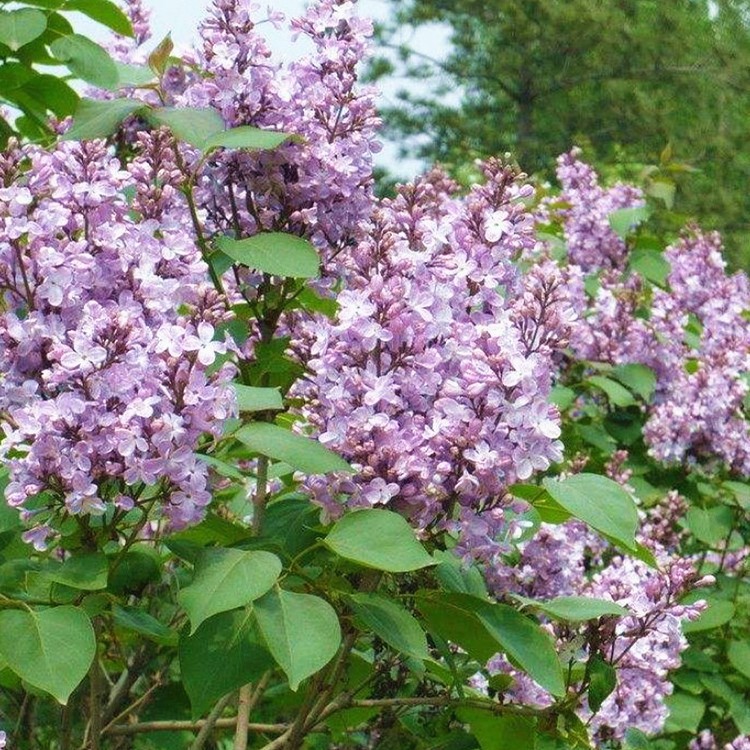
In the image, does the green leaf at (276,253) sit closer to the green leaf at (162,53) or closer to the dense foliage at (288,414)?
the dense foliage at (288,414)

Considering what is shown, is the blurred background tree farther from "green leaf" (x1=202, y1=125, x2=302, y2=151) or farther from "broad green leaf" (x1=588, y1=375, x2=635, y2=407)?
"green leaf" (x1=202, y1=125, x2=302, y2=151)

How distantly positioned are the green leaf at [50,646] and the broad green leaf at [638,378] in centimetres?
325

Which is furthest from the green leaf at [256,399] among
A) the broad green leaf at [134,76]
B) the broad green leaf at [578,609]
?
the broad green leaf at [134,76]

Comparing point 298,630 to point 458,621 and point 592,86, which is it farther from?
point 592,86

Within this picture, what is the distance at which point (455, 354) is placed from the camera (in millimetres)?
2072

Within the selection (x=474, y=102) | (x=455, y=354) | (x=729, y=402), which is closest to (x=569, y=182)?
(x=729, y=402)

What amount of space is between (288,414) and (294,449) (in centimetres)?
64

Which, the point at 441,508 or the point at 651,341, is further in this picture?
the point at 651,341

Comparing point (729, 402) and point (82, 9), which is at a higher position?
point (82, 9)

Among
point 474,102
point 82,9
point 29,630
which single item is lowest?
point 474,102

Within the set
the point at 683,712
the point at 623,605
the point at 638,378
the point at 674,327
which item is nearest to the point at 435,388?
the point at 623,605

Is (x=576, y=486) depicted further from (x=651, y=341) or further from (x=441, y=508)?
(x=651, y=341)

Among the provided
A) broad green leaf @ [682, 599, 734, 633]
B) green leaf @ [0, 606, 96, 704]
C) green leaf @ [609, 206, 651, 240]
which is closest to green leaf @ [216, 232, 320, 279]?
green leaf @ [0, 606, 96, 704]

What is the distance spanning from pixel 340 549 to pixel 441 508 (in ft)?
0.71
